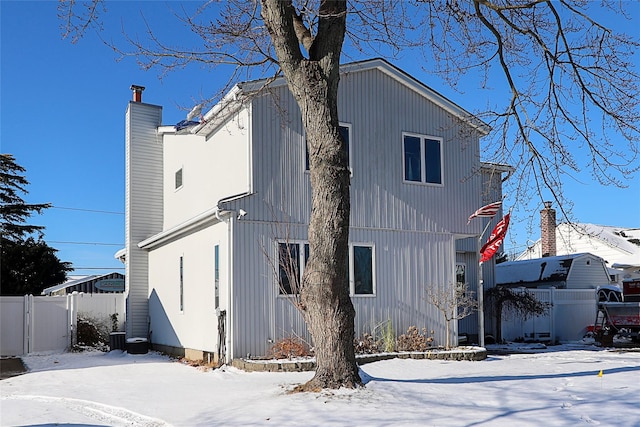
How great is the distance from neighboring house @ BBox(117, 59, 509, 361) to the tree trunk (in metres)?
3.45

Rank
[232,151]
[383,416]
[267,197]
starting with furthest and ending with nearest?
[232,151], [267,197], [383,416]

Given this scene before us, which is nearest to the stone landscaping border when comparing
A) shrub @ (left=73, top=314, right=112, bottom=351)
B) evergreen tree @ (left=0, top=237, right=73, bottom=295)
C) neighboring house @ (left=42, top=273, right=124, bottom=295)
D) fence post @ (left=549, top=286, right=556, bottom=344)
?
fence post @ (left=549, top=286, right=556, bottom=344)

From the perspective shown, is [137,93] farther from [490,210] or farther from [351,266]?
[490,210]

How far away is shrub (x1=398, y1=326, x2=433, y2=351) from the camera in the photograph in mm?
15294

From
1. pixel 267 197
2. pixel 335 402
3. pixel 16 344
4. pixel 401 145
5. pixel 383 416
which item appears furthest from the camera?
pixel 16 344

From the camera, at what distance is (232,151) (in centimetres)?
1530

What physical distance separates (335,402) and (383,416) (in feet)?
2.99

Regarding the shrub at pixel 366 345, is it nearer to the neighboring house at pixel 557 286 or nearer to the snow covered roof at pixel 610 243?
the neighboring house at pixel 557 286

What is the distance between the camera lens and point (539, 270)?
24797mm

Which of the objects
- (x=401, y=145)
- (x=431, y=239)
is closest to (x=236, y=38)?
(x=401, y=145)

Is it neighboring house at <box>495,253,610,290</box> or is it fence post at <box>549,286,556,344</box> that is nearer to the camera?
fence post at <box>549,286,556,344</box>

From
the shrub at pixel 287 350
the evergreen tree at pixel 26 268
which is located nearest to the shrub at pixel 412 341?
the shrub at pixel 287 350

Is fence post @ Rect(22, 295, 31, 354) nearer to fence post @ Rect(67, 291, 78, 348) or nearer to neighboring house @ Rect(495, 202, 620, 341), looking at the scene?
fence post @ Rect(67, 291, 78, 348)

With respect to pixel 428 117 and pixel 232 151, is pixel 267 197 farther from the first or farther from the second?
pixel 428 117
